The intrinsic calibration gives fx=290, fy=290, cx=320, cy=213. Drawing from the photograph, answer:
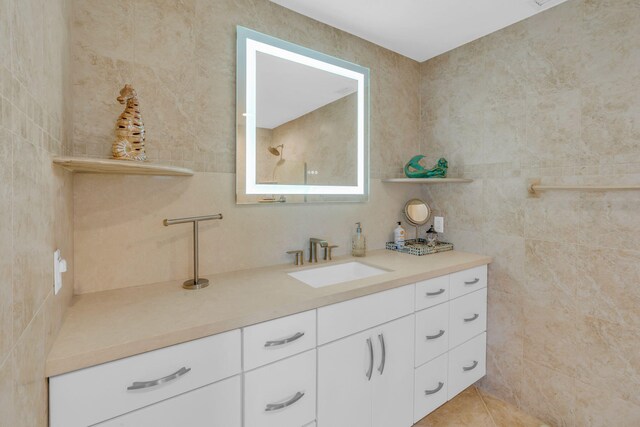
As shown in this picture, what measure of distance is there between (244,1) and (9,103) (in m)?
1.39

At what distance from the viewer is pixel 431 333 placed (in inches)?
62.8

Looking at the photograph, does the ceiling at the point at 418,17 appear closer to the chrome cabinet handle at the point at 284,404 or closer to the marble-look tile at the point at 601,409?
the chrome cabinet handle at the point at 284,404

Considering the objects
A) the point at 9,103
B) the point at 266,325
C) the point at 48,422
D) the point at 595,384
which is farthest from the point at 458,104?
the point at 48,422

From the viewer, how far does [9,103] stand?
0.52 meters

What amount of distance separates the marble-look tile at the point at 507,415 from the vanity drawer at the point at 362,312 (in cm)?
99

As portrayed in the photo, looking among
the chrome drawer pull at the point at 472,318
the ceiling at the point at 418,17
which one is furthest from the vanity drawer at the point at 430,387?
the ceiling at the point at 418,17

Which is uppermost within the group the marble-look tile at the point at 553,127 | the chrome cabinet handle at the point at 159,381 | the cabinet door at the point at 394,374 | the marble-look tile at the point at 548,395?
the marble-look tile at the point at 553,127

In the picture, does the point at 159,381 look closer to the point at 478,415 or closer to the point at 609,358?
the point at 478,415

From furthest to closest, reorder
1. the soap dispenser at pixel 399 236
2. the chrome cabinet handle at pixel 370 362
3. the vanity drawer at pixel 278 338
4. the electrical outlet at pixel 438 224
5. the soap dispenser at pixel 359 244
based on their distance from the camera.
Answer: the electrical outlet at pixel 438 224, the soap dispenser at pixel 399 236, the soap dispenser at pixel 359 244, the chrome cabinet handle at pixel 370 362, the vanity drawer at pixel 278 338

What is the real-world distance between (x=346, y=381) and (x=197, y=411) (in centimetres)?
62

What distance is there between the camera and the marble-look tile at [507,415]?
5.60 feet

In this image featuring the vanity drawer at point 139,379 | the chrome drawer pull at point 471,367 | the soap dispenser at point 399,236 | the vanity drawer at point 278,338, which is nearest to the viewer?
the vanity drawer at point 139,379

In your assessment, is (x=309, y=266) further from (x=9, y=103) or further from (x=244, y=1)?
(x=244, y=1)

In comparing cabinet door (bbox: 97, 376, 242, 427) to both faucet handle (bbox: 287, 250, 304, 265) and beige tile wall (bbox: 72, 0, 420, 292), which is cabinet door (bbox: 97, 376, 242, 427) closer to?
beige tile wall (bbox: 72, 0, 420, 292)
